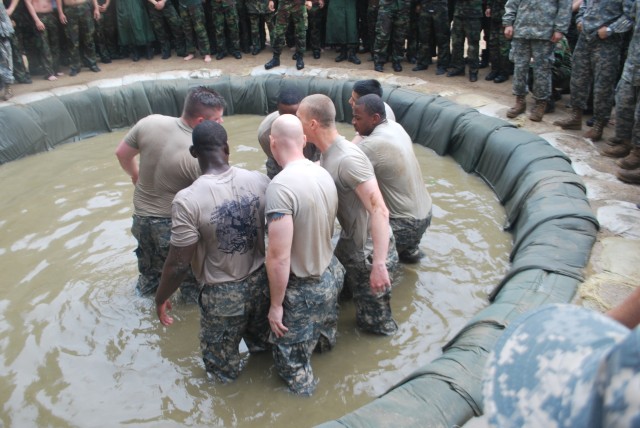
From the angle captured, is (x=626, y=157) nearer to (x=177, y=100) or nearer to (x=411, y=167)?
(x=411, y=167)

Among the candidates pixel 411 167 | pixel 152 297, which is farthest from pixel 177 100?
pixel 411 167

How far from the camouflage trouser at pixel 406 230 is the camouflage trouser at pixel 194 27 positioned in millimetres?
6411

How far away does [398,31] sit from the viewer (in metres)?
8.62

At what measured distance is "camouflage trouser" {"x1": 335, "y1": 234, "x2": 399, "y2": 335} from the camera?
3.82 meters

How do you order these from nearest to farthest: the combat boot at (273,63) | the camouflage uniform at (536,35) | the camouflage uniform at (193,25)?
the camouflage uniform at (536,35) < the combat boot at (273,63) < the camouflage uniform at (193,25)

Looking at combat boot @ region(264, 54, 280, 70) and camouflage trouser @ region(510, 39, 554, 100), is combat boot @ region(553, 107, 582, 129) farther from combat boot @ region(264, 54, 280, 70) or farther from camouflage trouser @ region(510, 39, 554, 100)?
combat boot @ region(264, 54, 280, 70)

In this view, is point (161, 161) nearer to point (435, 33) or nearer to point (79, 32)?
point (435, 33)

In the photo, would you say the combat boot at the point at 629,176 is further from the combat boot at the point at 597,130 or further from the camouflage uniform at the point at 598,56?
the camouflage uniform at the point at 598,56

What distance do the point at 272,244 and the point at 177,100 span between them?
5.98m

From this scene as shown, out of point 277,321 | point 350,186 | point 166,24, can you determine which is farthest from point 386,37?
point 277,321

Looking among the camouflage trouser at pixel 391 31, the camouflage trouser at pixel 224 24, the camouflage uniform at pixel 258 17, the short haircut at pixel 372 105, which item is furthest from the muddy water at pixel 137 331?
the camouflage uniform at pixel 258 17

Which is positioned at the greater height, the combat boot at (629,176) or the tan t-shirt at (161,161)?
the tan t-shirt at (161,161)

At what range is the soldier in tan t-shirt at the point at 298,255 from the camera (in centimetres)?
313

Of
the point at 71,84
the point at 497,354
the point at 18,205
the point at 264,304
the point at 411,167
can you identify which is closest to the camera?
the point at 497,354
